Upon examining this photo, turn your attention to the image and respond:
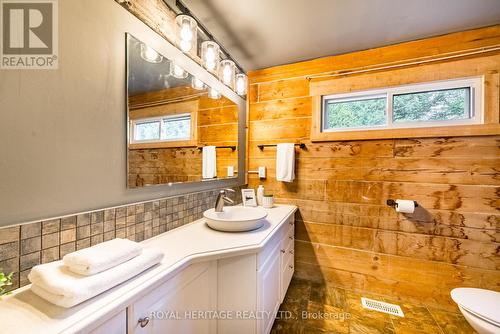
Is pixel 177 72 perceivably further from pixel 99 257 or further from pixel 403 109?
pixel 403 109

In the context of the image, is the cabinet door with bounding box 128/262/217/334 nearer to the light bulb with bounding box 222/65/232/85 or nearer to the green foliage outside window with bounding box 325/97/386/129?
the light bulb with bounding box 222/65/232/85

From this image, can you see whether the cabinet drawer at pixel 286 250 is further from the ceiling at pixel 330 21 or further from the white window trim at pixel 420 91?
the ceiling at pixel 330 21

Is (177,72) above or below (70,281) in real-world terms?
above

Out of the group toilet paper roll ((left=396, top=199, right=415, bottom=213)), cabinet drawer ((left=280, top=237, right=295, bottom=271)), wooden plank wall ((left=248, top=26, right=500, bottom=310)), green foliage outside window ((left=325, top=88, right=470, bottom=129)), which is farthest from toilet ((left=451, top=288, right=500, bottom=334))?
green foliage outside window ((left=325, top=88, right=470, bottom=129))

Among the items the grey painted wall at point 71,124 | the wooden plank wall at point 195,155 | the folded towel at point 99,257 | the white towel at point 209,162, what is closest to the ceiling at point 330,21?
the wooden plank wall at point 195,155

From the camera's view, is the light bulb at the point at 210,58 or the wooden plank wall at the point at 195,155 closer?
the wooden plank wall at the point at 195,155

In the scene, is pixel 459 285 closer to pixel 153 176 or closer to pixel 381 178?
pixel 381 178

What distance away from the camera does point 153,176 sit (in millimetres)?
1230

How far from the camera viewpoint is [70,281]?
621 mm

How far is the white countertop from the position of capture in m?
0.54

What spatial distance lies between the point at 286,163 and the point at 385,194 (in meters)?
0.93

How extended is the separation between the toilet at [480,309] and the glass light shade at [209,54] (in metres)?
2.34

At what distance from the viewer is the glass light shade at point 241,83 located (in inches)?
85.7

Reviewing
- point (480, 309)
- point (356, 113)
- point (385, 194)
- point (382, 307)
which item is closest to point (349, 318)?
point (382, 307)
